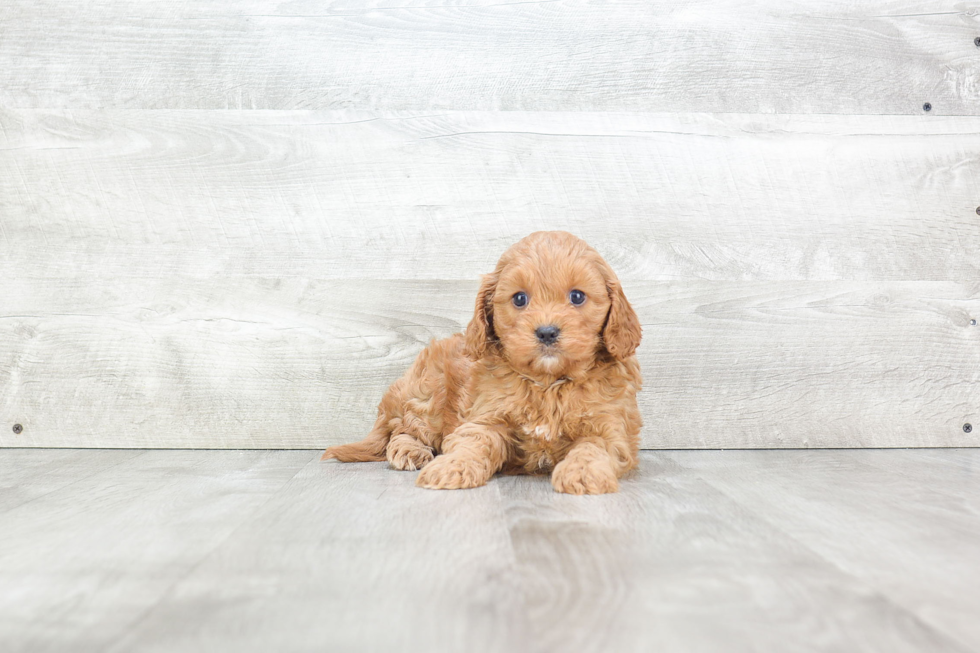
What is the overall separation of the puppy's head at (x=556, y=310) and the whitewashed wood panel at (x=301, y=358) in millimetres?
604

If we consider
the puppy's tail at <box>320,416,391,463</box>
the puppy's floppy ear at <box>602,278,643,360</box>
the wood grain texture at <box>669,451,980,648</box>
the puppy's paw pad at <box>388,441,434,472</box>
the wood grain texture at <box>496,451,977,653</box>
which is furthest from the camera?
the puppy's tail at <box>320,416,391,463</box>

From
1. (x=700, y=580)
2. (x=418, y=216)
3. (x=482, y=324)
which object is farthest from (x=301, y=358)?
(x=700, y=580)

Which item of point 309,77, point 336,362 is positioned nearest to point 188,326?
point 336,362

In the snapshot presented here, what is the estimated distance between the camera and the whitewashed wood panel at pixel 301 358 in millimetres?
2414

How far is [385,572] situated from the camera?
113cm

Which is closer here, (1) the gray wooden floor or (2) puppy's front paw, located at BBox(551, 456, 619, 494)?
(1) the gray wooden floor

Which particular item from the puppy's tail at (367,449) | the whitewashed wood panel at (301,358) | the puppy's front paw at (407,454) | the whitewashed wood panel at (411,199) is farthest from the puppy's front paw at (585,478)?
the whitewashed wood panel at (411,199)

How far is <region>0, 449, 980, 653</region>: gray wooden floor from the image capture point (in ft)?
2.99

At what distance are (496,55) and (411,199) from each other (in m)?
0.56

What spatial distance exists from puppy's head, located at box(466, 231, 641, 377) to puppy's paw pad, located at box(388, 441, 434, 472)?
376 mm

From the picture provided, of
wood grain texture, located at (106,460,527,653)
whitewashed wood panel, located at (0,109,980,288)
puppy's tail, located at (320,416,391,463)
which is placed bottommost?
puppy's tail, located at (320,416,391,463)

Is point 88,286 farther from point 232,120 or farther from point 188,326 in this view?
point 232,120

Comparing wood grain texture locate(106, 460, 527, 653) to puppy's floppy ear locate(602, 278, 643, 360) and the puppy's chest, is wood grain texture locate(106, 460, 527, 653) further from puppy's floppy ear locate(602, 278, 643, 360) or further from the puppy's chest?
puppy's floppy ear locate(602, 278, 643, 360)

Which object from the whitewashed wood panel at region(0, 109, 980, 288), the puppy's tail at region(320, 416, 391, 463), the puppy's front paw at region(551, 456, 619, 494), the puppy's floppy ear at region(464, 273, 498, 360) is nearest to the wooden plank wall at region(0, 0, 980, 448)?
the whitewashed wood panel at region(0, 109, 980, 288)
